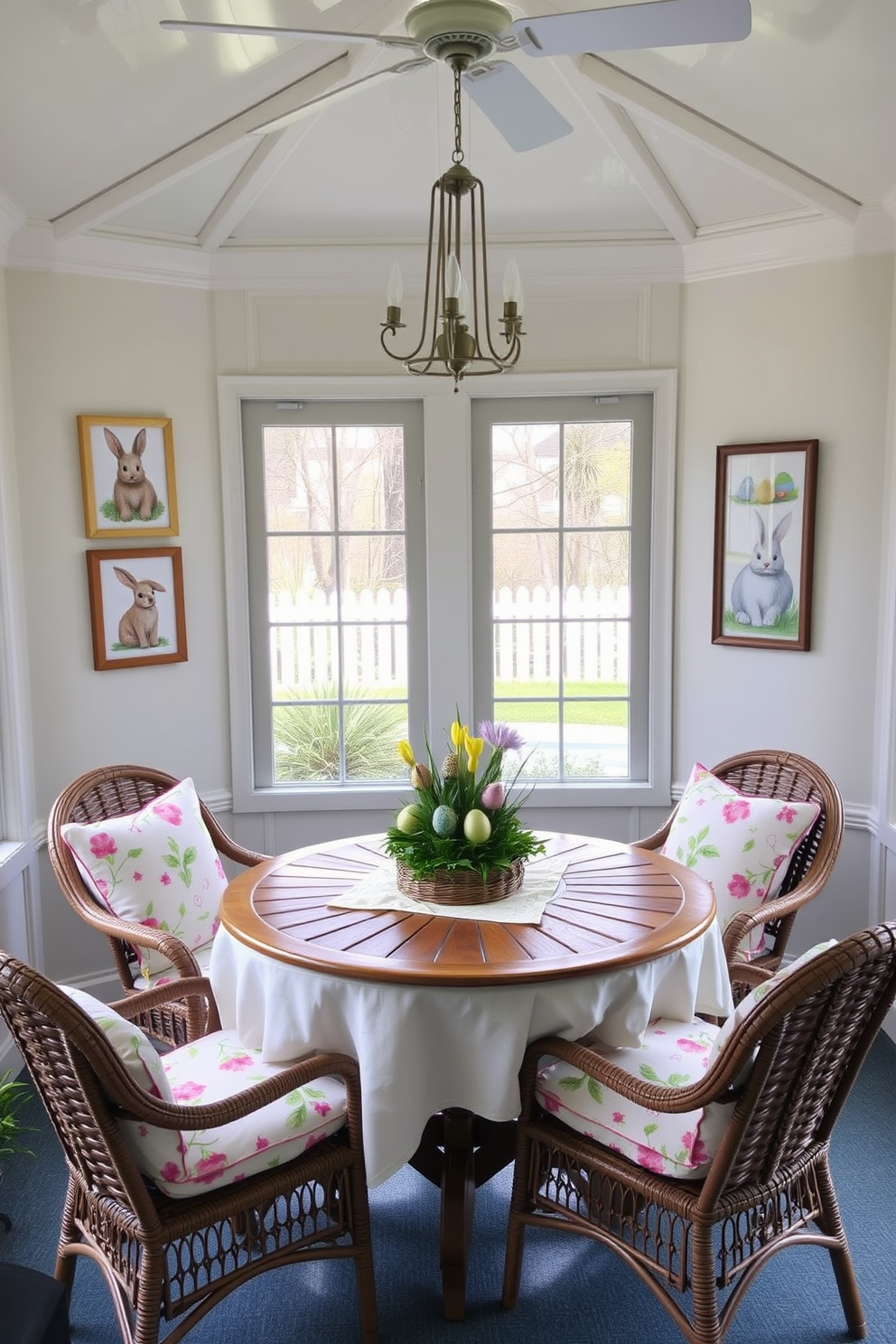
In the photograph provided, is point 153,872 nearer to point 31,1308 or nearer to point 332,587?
point 31,1308

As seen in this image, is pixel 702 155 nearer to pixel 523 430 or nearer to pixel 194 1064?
pixel 523 430

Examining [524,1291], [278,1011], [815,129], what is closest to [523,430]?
[815,129]

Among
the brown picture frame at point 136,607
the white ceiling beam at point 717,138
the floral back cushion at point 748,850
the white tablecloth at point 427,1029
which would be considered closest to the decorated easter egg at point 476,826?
the white tablecloth at point 427,1029

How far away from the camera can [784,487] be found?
144 inches

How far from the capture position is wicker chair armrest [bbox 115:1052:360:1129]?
1.85 metres

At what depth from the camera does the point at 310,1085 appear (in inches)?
88.8

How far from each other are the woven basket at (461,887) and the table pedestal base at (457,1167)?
0.47 m

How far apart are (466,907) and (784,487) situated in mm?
2007

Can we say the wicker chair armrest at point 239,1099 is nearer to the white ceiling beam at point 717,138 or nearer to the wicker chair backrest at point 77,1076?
the wicker chair backrest at point 77,1076

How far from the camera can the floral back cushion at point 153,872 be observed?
9.52 ft

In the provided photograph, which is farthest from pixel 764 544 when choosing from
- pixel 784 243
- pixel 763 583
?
pixel 784 243

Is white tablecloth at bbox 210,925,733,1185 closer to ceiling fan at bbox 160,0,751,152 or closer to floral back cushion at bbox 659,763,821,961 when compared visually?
floral back cushion at bbox 659,763,821,961

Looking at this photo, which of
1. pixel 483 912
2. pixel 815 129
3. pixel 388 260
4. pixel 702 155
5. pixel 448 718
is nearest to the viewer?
pixel 483 912

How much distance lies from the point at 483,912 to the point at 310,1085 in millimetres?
548
